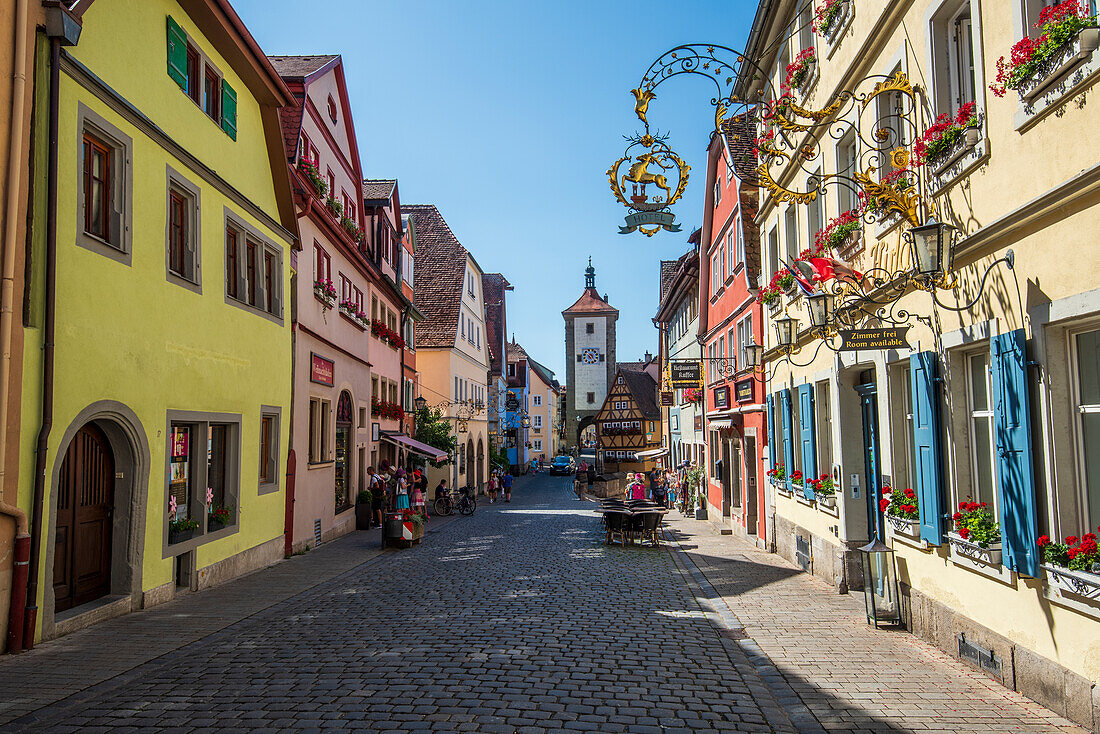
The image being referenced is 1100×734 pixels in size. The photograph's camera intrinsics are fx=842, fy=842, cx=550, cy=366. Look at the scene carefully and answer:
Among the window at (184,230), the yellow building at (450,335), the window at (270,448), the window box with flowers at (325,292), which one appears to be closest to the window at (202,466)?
the window at (270,448)

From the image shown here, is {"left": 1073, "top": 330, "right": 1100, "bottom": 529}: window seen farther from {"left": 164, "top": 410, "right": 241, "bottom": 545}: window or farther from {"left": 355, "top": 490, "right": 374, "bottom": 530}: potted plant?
{"left": 355, "top": 490, "right": 374, "bottom": 530}: potted plant

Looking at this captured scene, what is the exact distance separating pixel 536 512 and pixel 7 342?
22245 millimetres

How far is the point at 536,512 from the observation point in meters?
28.6

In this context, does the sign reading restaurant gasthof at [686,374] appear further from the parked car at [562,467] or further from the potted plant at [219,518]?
the parked car at [562,467]

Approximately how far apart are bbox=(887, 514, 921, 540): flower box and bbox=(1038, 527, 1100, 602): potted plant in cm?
259

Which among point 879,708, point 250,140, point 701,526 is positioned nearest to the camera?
point 879,708

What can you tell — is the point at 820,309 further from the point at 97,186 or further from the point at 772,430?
the point at 97,186

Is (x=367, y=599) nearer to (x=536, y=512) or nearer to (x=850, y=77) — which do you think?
(x=850, y=77)

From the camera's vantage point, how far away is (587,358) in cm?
7838

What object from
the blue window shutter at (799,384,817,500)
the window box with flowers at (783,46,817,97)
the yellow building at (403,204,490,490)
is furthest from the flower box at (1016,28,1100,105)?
the yellow building at (403,204,490,490)

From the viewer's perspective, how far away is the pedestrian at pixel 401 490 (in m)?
20.2

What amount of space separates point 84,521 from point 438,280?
2867 cm

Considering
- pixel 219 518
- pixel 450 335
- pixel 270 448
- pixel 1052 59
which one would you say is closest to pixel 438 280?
pixel 450 335

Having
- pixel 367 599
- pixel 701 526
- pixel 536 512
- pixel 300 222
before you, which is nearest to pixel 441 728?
pixel 367 599
